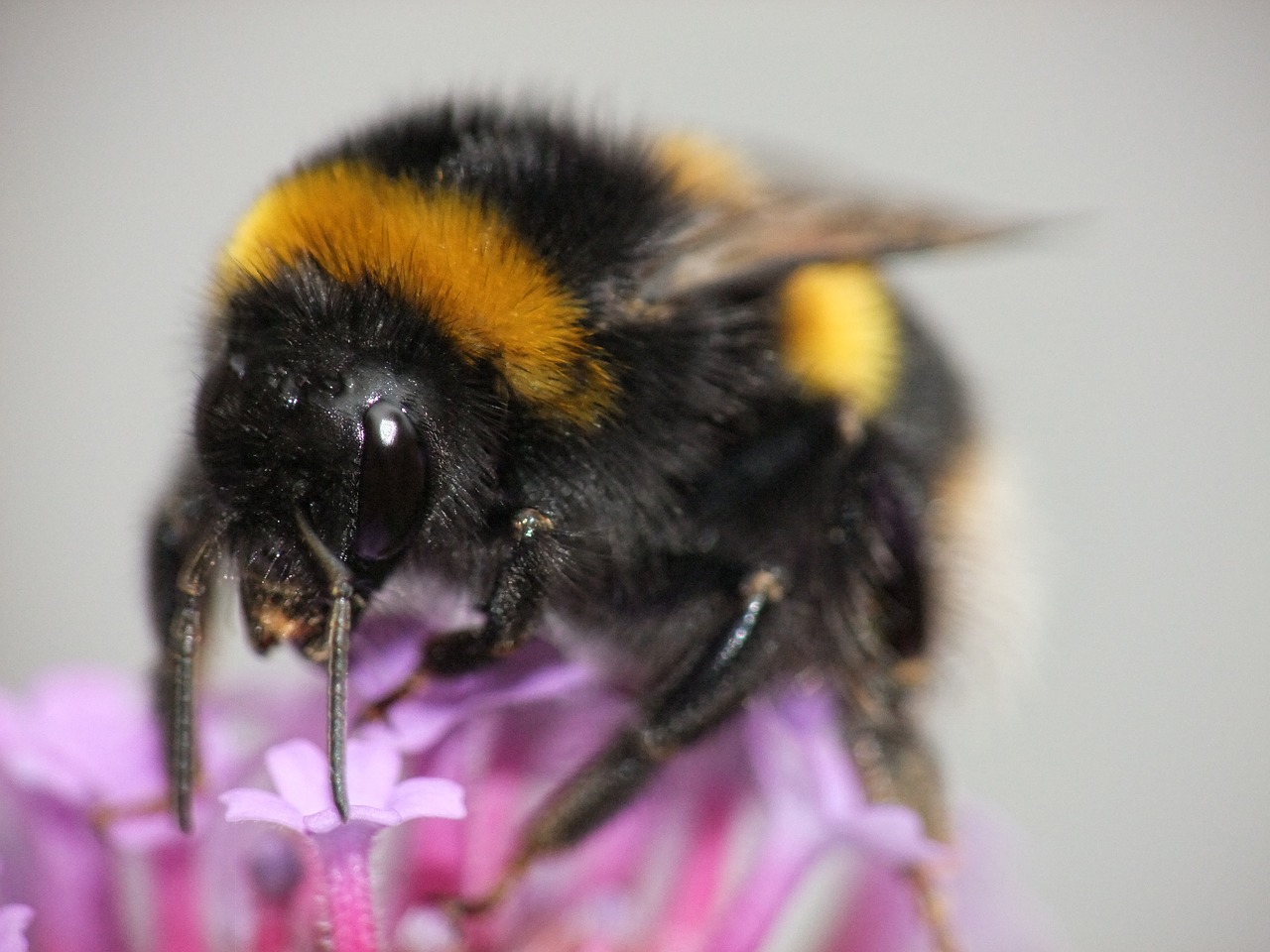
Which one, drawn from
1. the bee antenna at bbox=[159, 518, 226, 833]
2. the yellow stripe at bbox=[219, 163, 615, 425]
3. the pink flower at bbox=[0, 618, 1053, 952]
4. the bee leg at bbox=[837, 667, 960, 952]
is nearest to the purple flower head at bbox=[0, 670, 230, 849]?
the pink flower at bbox=[0, 618, 1053, 952]

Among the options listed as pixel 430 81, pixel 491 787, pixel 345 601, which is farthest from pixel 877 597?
pixel 430 81

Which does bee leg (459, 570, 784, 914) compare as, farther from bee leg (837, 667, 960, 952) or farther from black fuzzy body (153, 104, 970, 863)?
bee leg (837, 667, 960, 952)

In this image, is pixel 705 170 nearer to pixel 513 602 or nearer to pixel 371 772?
pixel 513 602

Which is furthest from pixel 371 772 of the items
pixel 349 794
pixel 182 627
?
pixel 182 627

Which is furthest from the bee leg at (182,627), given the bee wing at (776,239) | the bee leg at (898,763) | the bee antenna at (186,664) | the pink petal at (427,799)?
the bee leg at (898,763)

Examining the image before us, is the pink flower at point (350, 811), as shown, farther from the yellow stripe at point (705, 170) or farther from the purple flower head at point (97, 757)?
the yellow stripe at point (705, 170)


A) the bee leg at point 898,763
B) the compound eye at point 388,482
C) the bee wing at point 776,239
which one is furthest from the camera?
the bee leg at point 898,763
